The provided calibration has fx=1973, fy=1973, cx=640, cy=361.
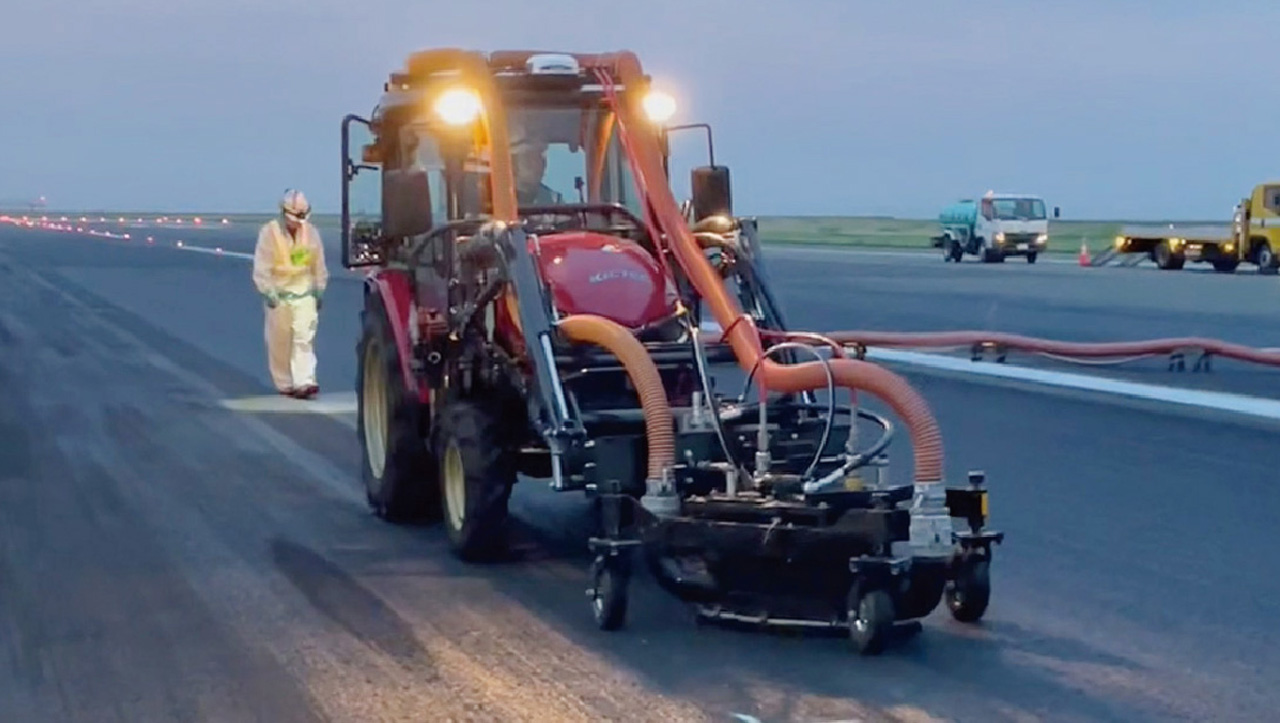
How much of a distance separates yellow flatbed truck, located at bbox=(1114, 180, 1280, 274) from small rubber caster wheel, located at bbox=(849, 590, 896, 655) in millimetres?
40042

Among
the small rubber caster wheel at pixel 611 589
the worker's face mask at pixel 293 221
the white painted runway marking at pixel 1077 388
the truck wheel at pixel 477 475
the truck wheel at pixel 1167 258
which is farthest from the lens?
the truck wheel at pixel 1167 258

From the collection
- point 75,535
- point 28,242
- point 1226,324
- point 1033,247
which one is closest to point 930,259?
Answer: point 1033,247

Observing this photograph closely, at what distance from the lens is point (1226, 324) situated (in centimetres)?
2789

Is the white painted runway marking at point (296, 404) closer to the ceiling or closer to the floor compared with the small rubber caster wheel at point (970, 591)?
closer to the floor

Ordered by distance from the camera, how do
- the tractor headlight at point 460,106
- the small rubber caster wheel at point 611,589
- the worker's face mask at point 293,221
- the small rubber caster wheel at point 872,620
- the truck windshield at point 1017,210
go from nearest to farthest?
the small rubber caster wheel at point 872,620 < the small rubber caster wheel at point 611,589 < the tractor headlight at point 460,106 < the worker's face mask at point 293,221 < the truck windshield at point 1017,210

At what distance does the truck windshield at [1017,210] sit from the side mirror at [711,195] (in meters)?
45.1

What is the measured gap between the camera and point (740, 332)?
923 cm

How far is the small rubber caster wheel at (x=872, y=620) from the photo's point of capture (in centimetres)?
769

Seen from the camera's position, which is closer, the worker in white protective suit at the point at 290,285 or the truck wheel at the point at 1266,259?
the worker in white protective suit at the point at 290,285

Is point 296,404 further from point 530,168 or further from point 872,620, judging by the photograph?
point 872,620

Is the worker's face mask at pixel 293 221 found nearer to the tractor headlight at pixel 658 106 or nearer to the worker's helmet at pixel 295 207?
the worker's helmet at pixel 295 207

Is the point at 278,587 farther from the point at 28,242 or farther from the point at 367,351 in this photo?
the point at 28,242

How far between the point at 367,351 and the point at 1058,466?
4711 millimetres

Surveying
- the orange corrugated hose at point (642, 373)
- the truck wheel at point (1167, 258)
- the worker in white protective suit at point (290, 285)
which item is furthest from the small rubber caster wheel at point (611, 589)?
the truck wheel at point (1167, 258)
